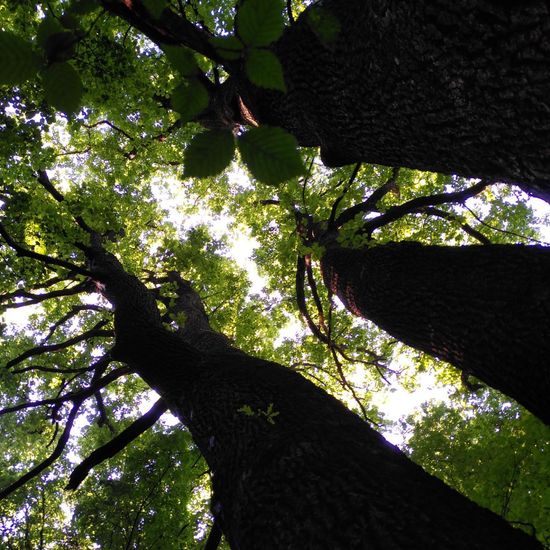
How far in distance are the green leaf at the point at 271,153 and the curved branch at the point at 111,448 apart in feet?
12.3

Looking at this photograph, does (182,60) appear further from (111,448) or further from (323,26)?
(111,448)

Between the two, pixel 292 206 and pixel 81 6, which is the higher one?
pixel 292 206

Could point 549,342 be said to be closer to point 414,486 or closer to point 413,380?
point 414,486

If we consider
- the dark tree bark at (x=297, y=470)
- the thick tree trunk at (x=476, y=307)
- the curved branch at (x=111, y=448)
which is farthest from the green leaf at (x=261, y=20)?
the curved branch at (x=111, y=448)

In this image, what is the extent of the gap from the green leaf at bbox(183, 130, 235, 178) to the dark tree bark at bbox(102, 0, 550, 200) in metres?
0.43

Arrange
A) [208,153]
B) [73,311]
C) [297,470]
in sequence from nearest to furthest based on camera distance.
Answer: [208,153] < [297,470] < [73,311]

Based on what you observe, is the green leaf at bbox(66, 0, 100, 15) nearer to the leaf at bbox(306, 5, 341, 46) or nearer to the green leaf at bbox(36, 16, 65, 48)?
the green leaf at bbox(36, 16, 65, 48)

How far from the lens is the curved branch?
3.64 meters

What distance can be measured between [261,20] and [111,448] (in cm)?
409

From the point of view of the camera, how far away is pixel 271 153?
0.61 m

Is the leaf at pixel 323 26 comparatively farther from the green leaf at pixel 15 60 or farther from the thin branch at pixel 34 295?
the thin branch at pixel 34 295

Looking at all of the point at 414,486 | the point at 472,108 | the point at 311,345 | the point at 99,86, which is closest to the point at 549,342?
the point at 414,486

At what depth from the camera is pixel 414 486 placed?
1968 millimetres

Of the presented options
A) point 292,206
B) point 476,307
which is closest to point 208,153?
point 476,307
